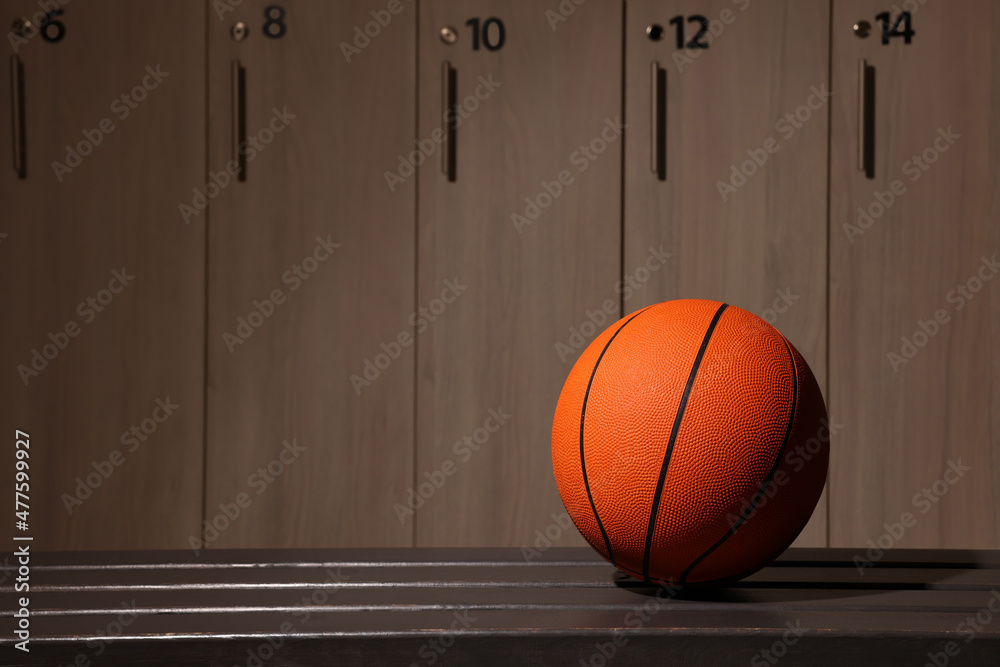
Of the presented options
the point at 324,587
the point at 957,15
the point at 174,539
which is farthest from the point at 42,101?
the point at 957,15

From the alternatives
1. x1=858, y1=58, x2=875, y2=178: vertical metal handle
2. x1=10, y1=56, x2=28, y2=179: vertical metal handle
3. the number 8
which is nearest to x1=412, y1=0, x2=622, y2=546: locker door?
the number 8

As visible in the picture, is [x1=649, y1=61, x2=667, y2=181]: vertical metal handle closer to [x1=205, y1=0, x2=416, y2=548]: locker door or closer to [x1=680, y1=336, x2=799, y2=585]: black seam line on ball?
[x1=205, y1=0, x2=416, y2=548]: locker door

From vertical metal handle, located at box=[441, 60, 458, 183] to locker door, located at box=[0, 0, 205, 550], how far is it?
654mm

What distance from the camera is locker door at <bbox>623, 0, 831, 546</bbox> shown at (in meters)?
2.05

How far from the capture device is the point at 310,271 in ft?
6.97

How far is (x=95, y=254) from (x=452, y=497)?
45.8 inches

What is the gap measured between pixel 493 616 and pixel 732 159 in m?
Result: 1.59

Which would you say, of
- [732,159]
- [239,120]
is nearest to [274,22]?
[239,120]

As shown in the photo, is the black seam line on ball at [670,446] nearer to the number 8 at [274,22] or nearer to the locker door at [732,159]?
the locker door at [732,159]

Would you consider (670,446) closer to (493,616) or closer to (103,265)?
(493,616)

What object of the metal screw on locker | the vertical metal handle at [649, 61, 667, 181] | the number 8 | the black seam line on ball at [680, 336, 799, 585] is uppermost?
the number 8

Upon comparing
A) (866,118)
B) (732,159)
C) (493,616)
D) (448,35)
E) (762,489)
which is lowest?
(493,616)

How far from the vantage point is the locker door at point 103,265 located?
6.93 feet

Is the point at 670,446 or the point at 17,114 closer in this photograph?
the point at 670,446
